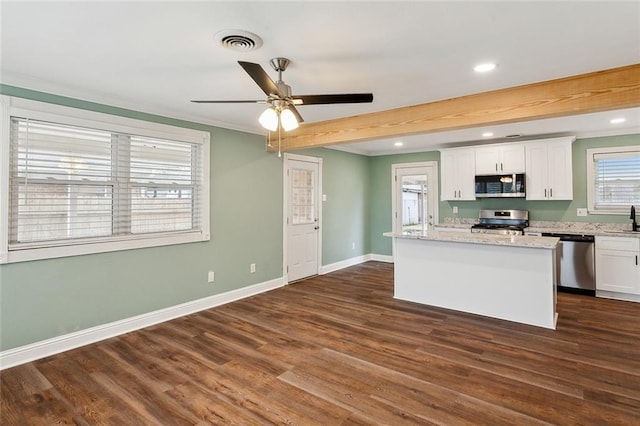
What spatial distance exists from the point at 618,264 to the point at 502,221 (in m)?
1.60

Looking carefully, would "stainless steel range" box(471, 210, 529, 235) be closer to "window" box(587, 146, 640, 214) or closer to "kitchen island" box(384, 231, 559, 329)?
"window" box(587, 146, 640, 214)

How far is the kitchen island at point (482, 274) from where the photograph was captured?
3.55 m

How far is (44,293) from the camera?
3.01 metres

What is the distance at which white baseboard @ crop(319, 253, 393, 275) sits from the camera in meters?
6.25

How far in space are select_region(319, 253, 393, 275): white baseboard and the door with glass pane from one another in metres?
0.26

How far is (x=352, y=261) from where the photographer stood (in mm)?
6922

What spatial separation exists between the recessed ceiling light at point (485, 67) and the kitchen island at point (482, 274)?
6.09 ft

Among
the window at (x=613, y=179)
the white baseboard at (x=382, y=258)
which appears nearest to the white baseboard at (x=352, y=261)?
the white baseboard at (x=382, y=258)

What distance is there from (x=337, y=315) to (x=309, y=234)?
6.97ft

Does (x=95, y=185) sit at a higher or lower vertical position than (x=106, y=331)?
higher

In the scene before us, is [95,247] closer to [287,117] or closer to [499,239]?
[287,117]

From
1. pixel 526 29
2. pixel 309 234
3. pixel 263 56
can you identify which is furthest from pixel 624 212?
pixel 263 56

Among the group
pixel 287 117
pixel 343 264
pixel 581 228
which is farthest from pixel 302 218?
pixel 581 228

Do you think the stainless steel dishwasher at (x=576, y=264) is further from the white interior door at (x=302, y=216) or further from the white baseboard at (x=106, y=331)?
the white baseboard at (x=106, y=331)
